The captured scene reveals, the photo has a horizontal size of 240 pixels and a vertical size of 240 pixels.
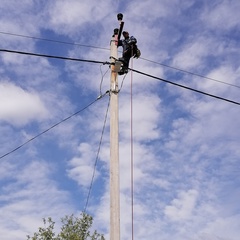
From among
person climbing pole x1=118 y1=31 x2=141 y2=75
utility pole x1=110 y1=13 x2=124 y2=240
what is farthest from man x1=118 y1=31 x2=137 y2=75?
utility pole x1=110 y1=13 x2=124 y2=240

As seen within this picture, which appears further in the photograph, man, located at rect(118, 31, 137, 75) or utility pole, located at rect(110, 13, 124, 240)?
man, located at rect(118, 31, 137, 75)

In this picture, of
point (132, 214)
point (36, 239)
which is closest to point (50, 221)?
point (36, 239)

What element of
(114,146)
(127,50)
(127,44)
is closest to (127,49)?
(127,50)

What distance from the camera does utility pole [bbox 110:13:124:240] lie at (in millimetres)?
6570

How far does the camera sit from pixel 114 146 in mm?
7227

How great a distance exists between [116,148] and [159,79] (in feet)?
7.93

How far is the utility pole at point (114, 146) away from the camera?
6.57 meters

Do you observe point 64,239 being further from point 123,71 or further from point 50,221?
point 123,71

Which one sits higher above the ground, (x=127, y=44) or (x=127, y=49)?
(x=127, y=44)

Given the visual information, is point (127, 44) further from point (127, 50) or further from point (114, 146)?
point (114, 146)

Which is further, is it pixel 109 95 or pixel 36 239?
pixel 36 239

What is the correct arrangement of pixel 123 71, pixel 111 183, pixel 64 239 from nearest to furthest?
pixel 111 183 → pixel 123 71 → pixel 64 239

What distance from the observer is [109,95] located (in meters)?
8.08

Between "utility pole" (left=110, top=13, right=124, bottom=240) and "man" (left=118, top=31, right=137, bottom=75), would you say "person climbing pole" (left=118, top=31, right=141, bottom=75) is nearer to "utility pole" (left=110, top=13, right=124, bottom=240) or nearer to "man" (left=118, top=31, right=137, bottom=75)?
"man" (left=118, top=31, right=137, bottom=75)
